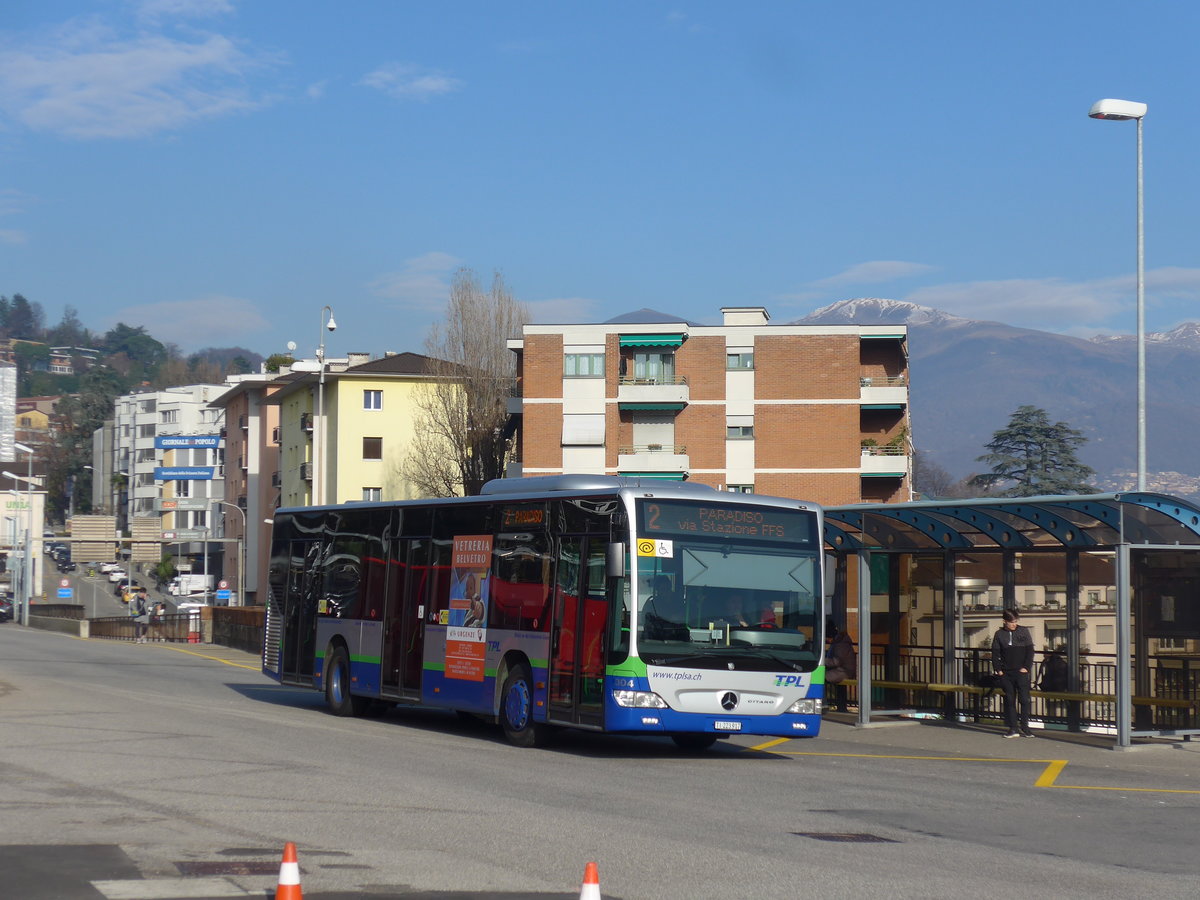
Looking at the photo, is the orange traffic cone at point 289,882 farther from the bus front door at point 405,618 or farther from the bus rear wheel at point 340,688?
the bus rear wheel at point 340,688

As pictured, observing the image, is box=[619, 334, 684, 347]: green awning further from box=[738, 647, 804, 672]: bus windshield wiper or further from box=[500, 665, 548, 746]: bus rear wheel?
box=[738, 647, 804, 672]: bus windshield wiper

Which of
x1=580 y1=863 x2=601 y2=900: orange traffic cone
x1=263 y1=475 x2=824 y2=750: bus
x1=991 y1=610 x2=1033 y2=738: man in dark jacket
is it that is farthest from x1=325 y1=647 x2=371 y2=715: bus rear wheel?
x1=580 y1=863 x2=601 y2=900: orange traffic cone

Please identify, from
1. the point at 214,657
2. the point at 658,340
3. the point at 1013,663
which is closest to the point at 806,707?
the point at 1013,663

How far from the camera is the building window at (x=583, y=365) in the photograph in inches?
2840

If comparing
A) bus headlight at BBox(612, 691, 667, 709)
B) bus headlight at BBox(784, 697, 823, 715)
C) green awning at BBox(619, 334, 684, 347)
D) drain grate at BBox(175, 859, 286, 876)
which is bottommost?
drain grate at BBox(175, 859, 286, 876)

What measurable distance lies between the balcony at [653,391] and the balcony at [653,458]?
81.9 inches

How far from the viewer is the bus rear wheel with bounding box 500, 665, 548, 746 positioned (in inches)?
680

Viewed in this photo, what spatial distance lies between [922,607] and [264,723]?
933cm

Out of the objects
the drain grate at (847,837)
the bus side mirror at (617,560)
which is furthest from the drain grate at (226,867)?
the bus side mirror at (617,560)

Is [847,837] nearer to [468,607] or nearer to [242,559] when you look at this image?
[468,607]

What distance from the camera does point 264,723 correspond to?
769 inches

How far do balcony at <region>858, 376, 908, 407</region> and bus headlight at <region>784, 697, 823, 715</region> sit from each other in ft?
181

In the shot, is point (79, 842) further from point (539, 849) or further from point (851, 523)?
point (851, 523)

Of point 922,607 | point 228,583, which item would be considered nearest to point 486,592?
point 922,607
